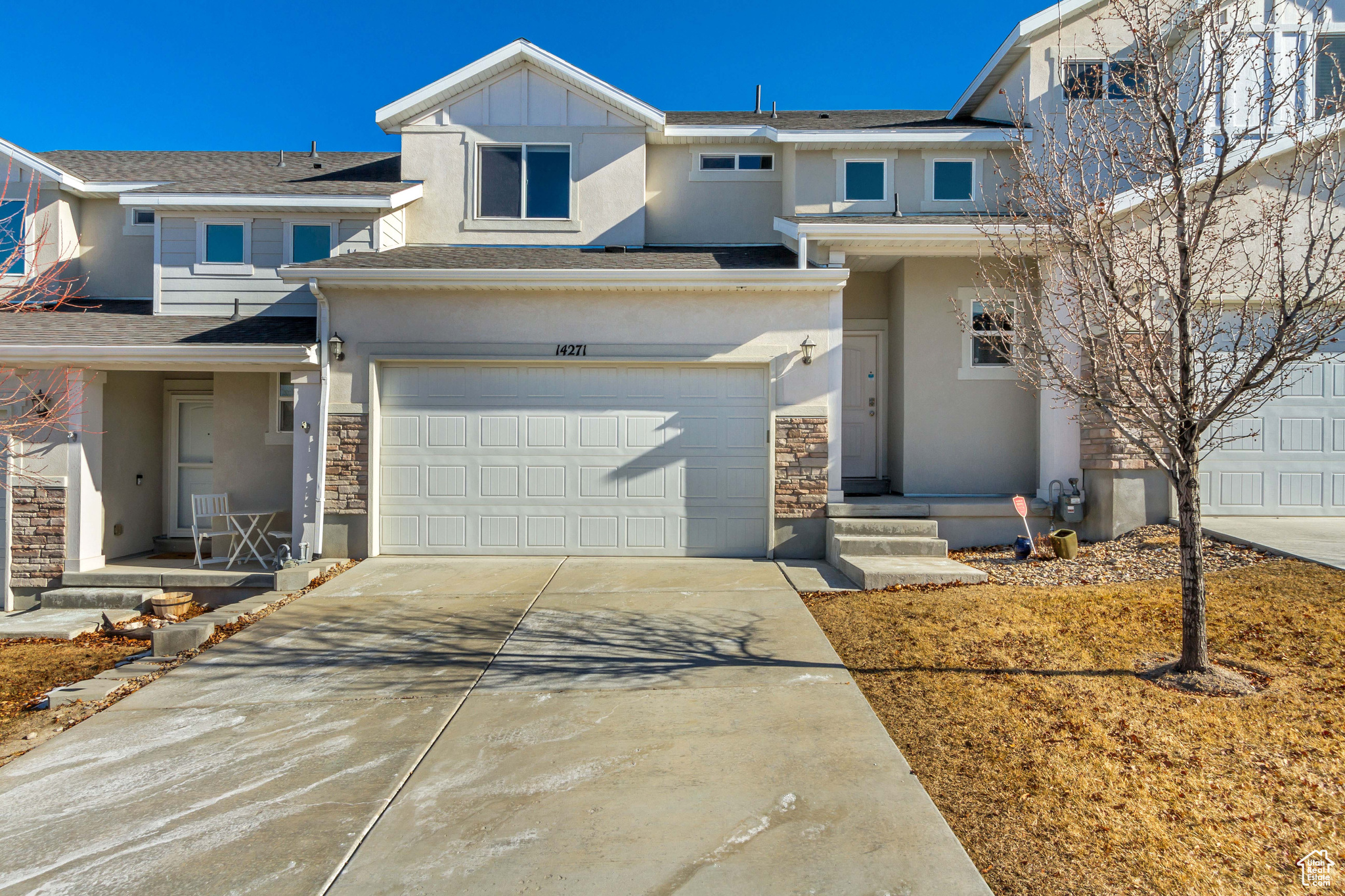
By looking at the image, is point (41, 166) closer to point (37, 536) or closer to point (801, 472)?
point (37, 536)

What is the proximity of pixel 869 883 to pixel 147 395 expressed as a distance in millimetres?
11890

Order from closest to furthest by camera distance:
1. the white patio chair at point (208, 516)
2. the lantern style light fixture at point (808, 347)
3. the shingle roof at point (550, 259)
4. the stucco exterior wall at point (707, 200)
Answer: the lantern style light fixture at point (808, 347), the shingle roof at point (550, 259), the white patio chair at point (208, 516), the stucco exterior wall at point (707, 200)

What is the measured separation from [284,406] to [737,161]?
778cm

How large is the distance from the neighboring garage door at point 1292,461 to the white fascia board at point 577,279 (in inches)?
205

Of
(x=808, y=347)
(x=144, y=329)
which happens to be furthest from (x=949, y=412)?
(x=144, y=329)

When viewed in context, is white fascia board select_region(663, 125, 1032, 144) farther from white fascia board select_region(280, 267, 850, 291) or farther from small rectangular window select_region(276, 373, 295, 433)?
small rectangular window select_region(276, 373, 295, 433)

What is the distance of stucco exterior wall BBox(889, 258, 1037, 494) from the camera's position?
9.99 m

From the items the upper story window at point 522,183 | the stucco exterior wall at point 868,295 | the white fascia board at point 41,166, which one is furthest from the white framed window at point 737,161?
the white fascia board at point 41,166

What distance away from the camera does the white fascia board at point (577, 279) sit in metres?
8.59

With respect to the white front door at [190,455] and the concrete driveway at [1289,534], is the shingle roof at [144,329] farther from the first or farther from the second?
the concrete driveway at [1289,534]

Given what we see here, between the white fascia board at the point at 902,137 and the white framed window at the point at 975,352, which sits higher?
the white fascia board at the point at 902,137

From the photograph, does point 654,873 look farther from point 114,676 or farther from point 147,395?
point 147,395

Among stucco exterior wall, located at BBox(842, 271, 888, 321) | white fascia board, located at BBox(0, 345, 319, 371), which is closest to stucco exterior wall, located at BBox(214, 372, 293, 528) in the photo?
white fascia board, located at BBox(0, 345, 319, 371)

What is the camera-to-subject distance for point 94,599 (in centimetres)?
920
